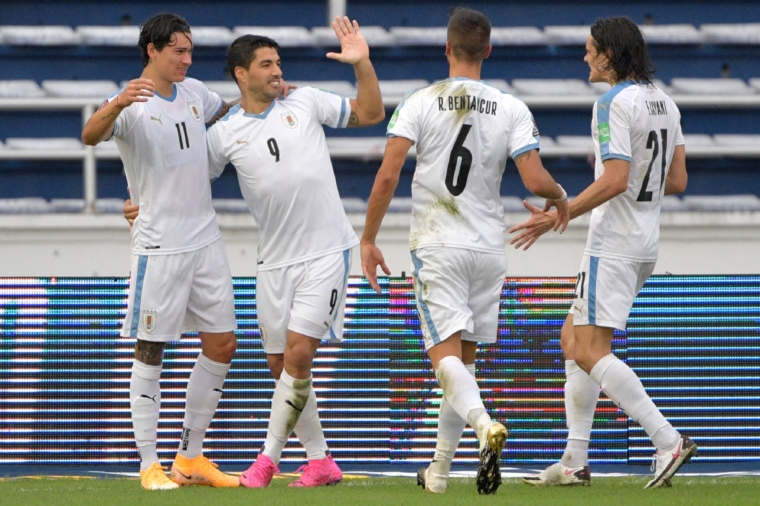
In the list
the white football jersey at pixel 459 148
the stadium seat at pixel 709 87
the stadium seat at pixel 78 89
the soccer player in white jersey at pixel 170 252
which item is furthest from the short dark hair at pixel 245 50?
the stadium seat at pixel 709 87

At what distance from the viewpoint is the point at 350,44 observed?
5.06 m

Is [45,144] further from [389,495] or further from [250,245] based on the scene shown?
[389,495]

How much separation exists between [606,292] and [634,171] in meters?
0.54

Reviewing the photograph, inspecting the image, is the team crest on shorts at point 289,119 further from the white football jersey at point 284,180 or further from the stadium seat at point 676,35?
the stadium seat at point 676,35

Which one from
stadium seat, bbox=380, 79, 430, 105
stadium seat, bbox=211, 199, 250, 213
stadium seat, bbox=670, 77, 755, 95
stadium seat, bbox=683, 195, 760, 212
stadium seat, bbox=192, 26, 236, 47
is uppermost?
stadium seat, bbox=192, 26, 236, 47

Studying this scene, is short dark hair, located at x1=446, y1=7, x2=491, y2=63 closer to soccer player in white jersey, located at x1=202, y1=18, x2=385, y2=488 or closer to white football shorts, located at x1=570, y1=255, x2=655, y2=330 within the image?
soccer player in white jersey, located at x1=202, y1=18, x2=385, y2=488

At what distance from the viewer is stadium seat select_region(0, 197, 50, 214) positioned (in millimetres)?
9508

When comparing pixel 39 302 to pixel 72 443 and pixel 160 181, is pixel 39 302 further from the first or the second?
pixel 160 181

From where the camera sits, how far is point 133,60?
11.0 metres

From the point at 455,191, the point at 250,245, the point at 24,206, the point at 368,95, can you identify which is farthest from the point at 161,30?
the point at 24,206

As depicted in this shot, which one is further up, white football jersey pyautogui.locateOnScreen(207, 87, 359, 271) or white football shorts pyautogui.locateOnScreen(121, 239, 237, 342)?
white football jersey pyautogui.locateOnScreen(207, 87, 359, 271)

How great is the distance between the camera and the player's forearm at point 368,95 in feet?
16.7

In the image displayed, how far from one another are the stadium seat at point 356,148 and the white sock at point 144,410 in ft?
16.7

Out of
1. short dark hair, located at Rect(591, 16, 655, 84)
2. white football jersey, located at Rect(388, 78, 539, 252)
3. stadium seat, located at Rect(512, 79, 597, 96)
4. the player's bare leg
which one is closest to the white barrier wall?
stadium seat, located at Rect(512, 79, 597, 96)
